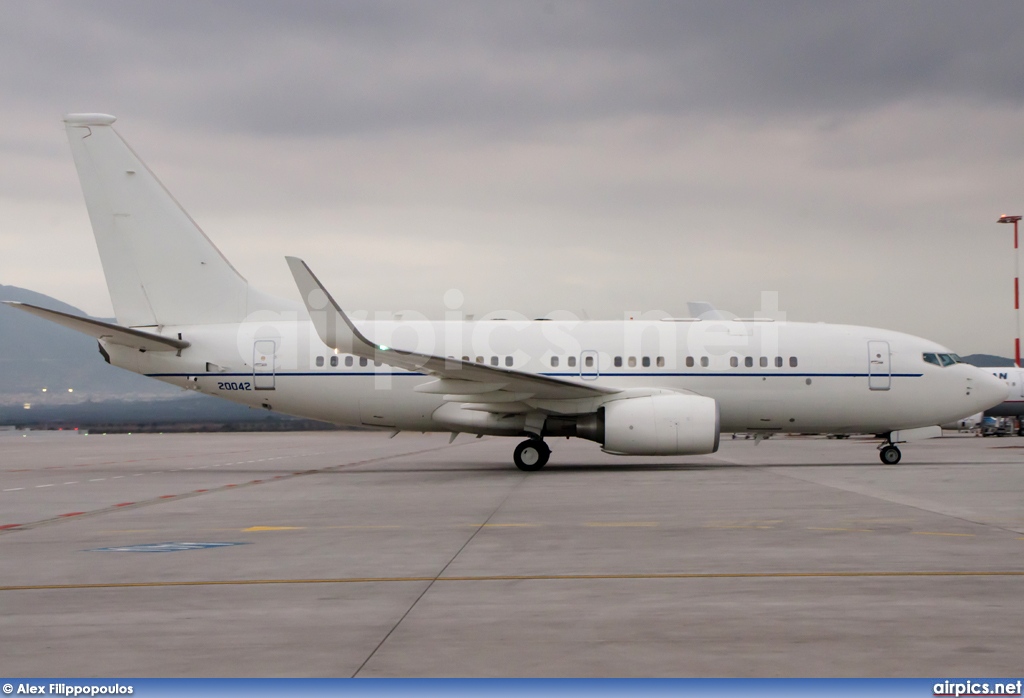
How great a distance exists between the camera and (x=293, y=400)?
22359mm

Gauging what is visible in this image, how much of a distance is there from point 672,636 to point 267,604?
122 inches

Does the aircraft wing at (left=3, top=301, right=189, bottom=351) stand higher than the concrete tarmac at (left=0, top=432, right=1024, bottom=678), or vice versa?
the aircraft wing at (left=3, top=301, right=189, bottom=351)

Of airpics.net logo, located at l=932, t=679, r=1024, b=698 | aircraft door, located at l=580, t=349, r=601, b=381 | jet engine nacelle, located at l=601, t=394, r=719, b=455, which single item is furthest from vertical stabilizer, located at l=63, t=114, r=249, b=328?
airpics.net logo, located at l=932, t=679, r=1024, b=698

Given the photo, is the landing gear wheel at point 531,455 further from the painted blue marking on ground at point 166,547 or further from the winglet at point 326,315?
the painted blue marking on ground at point 166,547

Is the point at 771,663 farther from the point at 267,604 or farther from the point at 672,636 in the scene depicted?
the point at 267,604

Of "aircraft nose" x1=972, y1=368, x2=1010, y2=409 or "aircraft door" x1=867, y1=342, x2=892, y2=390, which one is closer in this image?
"aircraft door" x1=867, y1=342, x2=892, y2=390

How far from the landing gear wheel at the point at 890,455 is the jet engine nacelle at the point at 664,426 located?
528 centimetres

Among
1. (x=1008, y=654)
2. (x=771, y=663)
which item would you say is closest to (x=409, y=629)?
(x=771, y=663)

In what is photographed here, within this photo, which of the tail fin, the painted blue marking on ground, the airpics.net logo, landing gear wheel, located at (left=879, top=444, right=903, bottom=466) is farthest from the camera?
landing gear wheel, located at (left=879, top=444, right=903, bottom=466)

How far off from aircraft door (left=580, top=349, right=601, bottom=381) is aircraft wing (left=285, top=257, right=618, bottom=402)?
110cm

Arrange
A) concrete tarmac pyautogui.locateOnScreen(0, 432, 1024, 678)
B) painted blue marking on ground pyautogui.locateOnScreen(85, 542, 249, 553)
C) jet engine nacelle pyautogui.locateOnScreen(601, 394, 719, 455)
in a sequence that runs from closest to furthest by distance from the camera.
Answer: concrete tarmac pyautogui.locateOnScreen(0, 432, 1024, 678), painted blue marking on ground pyautogui.locateOnScreen(85, 542, 249, 553), jet engine nacelle pyautogui.locateOnScreen(601, 394, 719, 455)

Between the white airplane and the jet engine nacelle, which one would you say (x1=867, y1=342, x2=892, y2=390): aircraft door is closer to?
the white airplane

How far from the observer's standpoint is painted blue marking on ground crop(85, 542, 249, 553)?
33.1 feet

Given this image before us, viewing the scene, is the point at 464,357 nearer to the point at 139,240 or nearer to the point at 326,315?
the point at 326,315
